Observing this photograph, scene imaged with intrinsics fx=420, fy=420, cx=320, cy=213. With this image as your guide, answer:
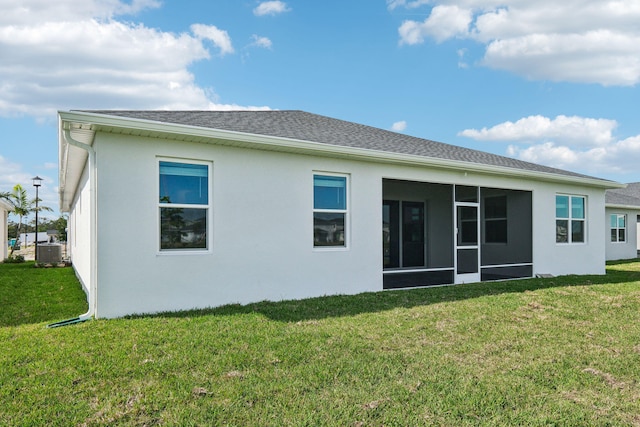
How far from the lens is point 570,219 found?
12.5 metres

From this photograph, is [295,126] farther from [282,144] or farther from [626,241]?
[626,241]

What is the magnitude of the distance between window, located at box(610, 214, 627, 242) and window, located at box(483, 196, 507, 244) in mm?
10290

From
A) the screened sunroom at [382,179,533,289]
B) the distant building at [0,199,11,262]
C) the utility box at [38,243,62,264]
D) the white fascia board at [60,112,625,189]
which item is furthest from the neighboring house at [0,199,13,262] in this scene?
the screened sunroom at [382,179,533,289]

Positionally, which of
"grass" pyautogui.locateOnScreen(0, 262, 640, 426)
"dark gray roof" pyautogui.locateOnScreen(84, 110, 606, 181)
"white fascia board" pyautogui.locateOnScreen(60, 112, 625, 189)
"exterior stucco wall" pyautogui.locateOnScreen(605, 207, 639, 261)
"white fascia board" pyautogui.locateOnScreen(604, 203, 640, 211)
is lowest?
"grass" pyautogui.locateOnScreen(0, 262, 640, 426)

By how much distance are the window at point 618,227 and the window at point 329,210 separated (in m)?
17.6

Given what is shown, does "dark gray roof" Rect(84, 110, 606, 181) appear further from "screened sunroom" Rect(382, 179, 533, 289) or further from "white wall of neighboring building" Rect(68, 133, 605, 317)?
"screened sunroom" Rect(382, 179, 533, 289)

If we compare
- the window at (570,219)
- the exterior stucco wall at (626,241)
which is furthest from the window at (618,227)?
the window at (570,219)

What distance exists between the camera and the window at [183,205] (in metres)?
6.66

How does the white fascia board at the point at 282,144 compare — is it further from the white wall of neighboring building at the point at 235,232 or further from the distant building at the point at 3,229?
the distant building at the point at 3,229

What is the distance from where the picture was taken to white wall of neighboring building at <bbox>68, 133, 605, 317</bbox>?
20.4 ft

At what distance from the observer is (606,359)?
4.50 metres

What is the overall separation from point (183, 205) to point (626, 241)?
21980 millimetres

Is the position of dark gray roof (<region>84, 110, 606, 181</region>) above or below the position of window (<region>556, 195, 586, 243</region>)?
above

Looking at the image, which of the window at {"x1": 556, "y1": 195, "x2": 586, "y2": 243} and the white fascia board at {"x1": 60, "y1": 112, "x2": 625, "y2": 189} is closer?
the white fascia board at {"x1": 60, "y1": 112, "x2": 625, "y2": 189}
